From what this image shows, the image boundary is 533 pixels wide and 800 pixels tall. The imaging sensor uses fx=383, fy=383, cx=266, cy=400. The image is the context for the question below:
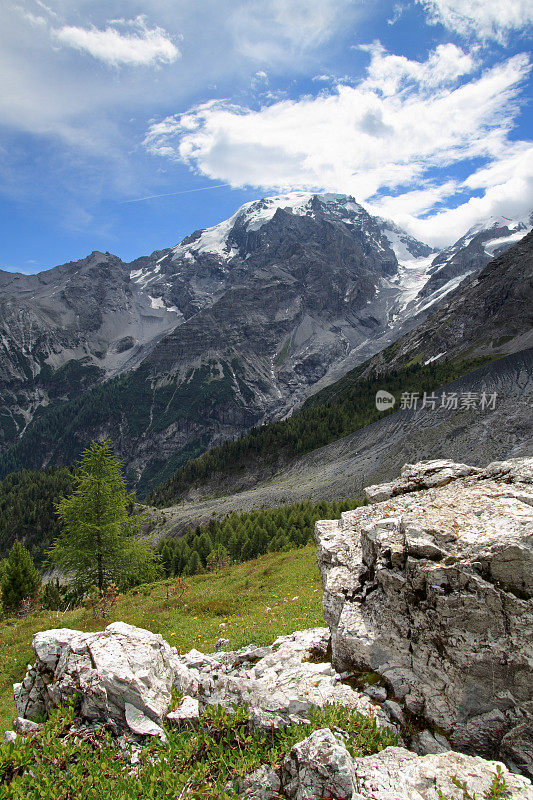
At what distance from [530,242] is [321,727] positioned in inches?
8896

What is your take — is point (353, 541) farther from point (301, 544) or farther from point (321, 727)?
point (301, 544)

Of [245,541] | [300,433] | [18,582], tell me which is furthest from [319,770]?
[300,433]

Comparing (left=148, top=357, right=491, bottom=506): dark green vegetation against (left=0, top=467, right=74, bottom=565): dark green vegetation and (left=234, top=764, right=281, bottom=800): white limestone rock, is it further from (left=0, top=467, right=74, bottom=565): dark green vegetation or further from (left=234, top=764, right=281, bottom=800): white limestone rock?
(left=234, top=764, right=281, bottom=800): white limestone rock

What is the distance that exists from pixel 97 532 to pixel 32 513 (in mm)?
128504

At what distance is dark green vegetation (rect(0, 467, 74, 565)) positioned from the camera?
126 meters

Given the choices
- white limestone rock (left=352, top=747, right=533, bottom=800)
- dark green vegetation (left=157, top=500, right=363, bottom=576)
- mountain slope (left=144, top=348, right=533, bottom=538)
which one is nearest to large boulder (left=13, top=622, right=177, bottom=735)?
white limestone rock (left=352, top=747, right=533, bottom=800)

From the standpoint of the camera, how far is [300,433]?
134875mm

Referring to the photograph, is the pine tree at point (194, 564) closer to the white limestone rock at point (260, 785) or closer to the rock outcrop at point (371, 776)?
the white limestone rock at point (260, 785)

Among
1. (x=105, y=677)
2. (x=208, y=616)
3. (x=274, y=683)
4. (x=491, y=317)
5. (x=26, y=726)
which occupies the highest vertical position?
(x=491, y=317)

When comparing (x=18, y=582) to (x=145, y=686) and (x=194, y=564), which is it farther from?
(x=145, y=686)

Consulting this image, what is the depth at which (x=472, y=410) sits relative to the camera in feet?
251

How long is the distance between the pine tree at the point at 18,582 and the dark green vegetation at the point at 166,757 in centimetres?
2482

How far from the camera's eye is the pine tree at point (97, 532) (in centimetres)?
2592

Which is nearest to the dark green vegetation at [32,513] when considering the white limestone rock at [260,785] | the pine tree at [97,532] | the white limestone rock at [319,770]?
the pine tree at [97,532]
